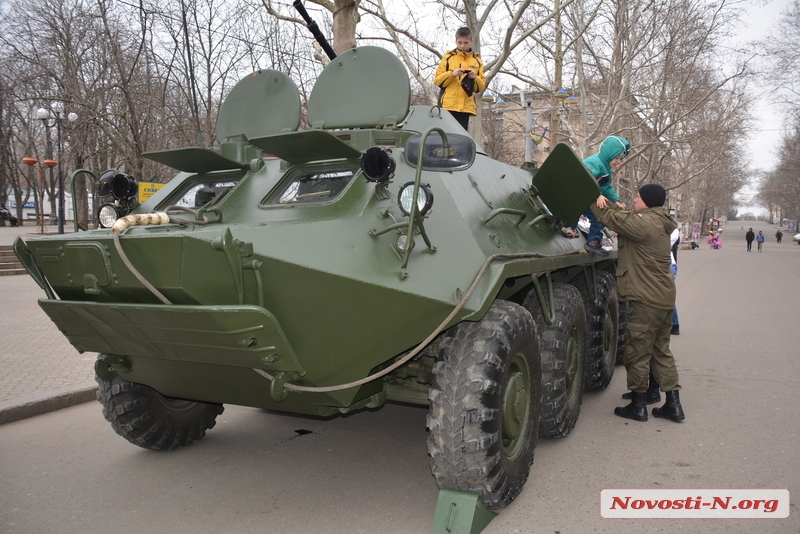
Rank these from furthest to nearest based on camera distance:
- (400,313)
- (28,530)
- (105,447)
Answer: (105,447)
(28,530)
(400,313)

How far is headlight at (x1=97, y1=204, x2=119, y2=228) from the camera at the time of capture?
4141mm

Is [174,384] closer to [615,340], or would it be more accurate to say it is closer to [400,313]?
[400,313]

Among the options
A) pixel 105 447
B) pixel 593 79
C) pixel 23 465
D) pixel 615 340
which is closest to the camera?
pixel 23 465

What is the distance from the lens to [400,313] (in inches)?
125

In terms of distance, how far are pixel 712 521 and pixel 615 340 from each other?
3.22 metres

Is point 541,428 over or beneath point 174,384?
beneath

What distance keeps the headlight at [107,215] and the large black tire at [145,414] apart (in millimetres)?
981

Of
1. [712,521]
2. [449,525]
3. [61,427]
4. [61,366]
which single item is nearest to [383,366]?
[449,525]

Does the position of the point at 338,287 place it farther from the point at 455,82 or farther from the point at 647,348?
the point at 455,82

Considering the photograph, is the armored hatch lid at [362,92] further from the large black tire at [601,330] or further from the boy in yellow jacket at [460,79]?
the large black tire at [601,330]

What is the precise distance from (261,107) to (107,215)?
147 centimetres

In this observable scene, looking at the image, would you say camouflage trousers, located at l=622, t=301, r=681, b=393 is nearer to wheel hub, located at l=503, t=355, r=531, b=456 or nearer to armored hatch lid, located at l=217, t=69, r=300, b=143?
wheel hub, located at l=503, t=355, r=531, b=456

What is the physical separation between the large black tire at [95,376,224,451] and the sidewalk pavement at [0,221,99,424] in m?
1.76

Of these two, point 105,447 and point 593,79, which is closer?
point 105,447
